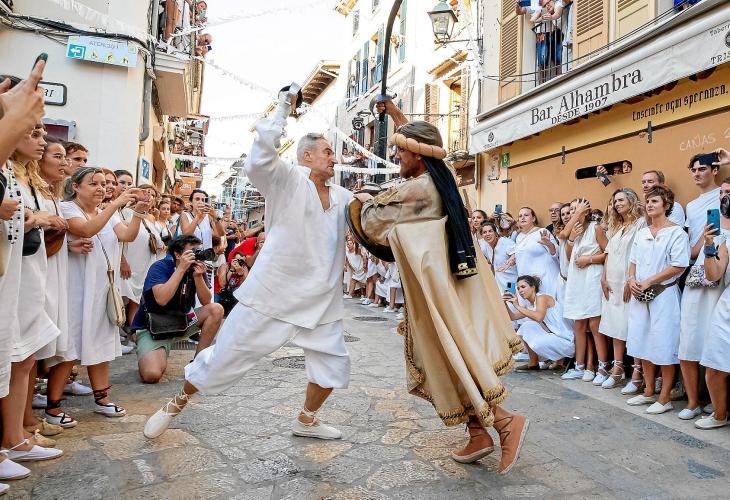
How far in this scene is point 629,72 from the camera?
6883 mm

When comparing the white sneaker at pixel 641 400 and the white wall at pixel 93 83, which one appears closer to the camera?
the white sneaker at pixel 641 400

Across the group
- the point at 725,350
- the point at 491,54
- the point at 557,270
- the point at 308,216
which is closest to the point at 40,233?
the point at 308,216

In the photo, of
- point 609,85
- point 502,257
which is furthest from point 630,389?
point 609,85

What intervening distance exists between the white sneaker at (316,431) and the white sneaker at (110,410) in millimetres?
1283

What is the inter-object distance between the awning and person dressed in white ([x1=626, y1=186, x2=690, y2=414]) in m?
1.98

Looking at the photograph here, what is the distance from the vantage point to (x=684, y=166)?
6.25 meters

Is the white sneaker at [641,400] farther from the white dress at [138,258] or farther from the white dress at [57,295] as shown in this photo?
the white dress at [138,258]

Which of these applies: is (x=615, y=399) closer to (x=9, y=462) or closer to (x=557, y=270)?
Result: (x=557, y=270)

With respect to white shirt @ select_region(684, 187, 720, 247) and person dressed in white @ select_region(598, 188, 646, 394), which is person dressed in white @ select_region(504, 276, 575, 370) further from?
white shirt @ select_region(684, 187, 720, 247)

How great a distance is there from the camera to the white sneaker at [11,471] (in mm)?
2695

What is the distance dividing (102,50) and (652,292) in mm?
9185

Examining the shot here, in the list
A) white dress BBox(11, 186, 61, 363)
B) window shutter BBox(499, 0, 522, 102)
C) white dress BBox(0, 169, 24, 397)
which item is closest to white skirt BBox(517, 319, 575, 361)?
white dress BBox(11, 186, 61, 363)

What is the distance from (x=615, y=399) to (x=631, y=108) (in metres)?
4.19

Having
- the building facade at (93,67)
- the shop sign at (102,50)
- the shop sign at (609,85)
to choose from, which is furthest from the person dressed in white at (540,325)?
the shop sign at (102,50)
